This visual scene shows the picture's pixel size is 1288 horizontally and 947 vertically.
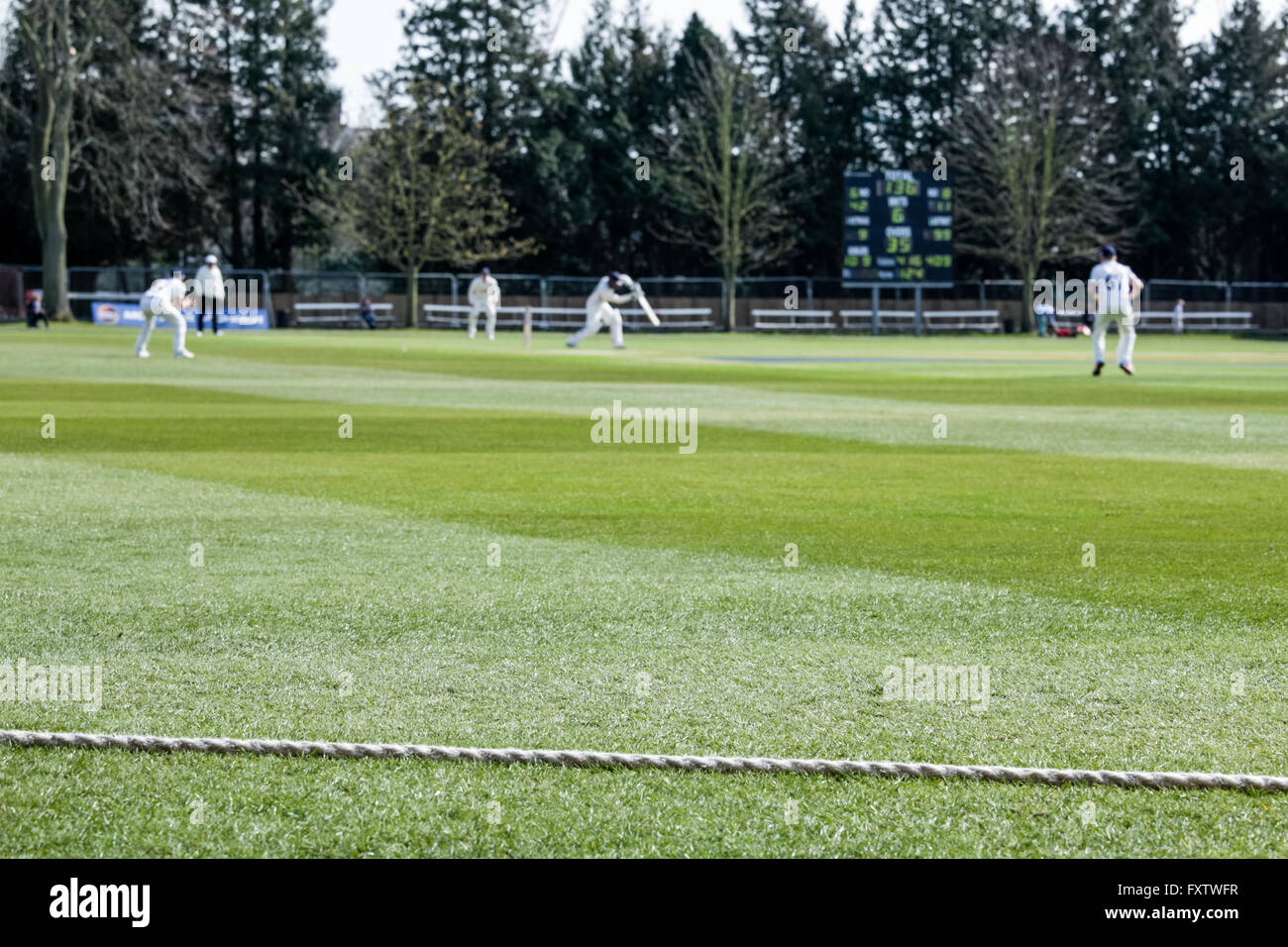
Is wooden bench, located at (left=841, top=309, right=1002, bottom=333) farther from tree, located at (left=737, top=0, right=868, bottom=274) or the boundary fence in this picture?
tree, located at (left=737, top=0, right=868, bottom=274)

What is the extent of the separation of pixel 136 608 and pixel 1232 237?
297ft

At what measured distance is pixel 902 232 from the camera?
61375 mm

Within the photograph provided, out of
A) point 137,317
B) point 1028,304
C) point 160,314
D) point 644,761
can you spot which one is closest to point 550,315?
point 137,317

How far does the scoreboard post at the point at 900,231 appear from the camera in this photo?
61156mm

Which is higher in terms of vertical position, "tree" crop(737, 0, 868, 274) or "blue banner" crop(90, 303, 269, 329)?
"tree" crop(737, 0, 868, 274)

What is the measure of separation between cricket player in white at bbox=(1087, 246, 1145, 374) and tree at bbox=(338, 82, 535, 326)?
41.8 metres

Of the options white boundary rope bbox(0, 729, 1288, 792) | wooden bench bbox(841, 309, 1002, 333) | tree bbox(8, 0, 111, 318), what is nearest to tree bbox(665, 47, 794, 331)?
wooden bench bbox(841, 309, 1002, 333)

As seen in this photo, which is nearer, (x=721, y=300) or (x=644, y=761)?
(x=644, y=761)

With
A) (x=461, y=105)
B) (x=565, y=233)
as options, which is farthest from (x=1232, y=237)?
(x=461, y=105)

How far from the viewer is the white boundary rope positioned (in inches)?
201

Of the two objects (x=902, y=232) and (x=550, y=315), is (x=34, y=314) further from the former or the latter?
(x=902, y=232)

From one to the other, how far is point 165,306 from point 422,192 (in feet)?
125

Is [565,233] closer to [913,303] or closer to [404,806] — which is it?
[913,303]

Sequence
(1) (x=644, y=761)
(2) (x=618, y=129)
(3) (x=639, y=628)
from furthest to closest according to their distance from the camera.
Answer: (2) (x=618, y=129) < (3) (x=639, y=628) < (1) (x=644, y=761)
